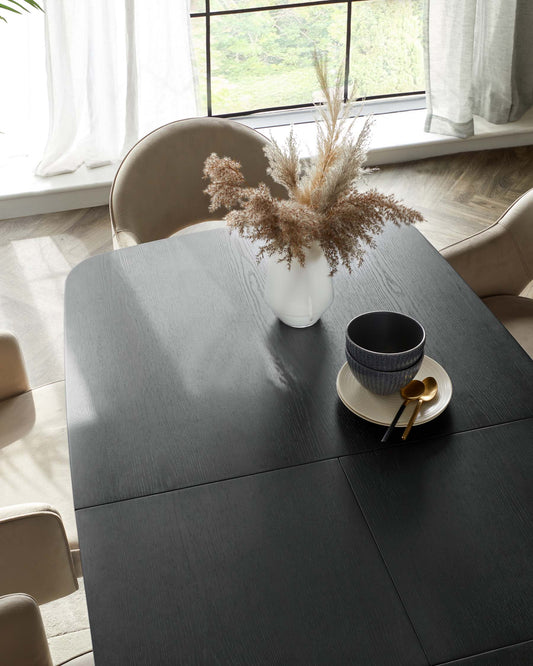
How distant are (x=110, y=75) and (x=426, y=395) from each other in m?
2.67

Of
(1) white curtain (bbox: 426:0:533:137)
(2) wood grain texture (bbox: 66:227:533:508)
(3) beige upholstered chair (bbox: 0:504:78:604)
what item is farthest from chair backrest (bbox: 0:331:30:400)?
(1) white curtain (bbox: 426:0:533:137)

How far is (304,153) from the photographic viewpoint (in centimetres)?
364

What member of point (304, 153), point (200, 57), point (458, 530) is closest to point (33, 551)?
point (458, 530)

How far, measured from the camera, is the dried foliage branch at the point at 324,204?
129 cm

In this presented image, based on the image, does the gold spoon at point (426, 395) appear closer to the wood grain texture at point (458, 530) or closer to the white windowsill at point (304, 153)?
the wood grain texture at point (458, 530)

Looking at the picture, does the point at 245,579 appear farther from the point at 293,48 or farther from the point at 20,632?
the point at 293,48

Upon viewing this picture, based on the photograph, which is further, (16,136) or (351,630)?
(16,136)

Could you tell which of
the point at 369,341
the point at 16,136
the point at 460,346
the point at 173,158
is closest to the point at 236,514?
the point at 369,341

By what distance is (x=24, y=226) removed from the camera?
3453mm

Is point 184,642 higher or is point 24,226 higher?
point 184,642

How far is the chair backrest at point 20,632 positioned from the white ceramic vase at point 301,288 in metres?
0.73

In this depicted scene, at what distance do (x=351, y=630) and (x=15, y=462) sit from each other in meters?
0.92

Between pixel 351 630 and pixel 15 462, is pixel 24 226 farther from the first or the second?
pixel 351 630

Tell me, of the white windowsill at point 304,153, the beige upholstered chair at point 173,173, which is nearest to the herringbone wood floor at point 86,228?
the white windowsill at point 304,153
